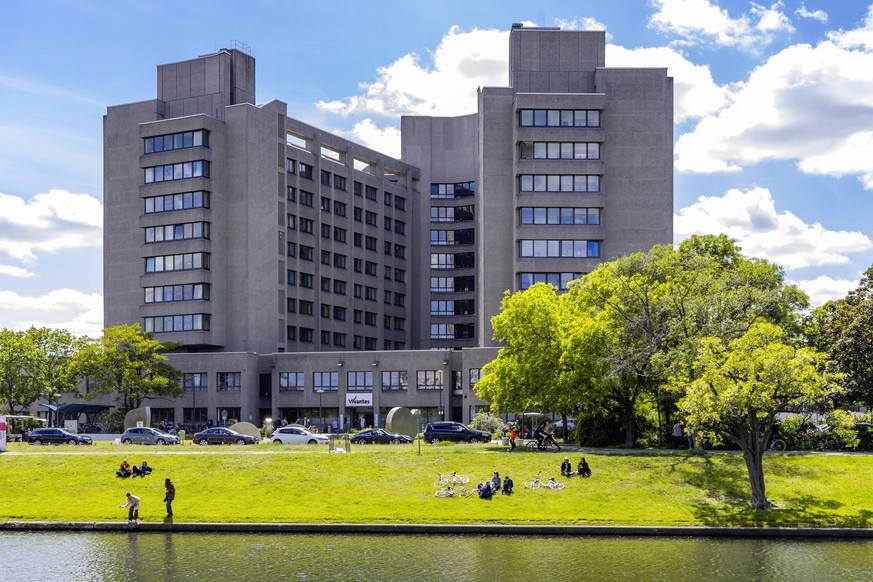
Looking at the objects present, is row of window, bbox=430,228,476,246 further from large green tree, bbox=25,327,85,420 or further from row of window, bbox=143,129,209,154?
large green tree, bbox=25,327,85,420

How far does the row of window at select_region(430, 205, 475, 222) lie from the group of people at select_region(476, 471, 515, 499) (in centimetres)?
10649

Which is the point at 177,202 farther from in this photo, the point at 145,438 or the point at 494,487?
the point at 494,487

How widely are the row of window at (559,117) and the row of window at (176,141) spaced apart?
40468mm

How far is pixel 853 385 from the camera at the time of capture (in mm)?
68188

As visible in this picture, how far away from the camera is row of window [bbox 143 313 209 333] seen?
12338cm

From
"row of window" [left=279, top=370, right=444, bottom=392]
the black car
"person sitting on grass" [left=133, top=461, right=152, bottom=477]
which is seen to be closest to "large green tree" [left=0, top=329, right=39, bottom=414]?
"row of window" [left=279, top=370, right=444, bottom=392]

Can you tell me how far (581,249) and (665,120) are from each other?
19.0 meters

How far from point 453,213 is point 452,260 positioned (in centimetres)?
766

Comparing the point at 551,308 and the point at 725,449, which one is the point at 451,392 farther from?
the point at 725,449

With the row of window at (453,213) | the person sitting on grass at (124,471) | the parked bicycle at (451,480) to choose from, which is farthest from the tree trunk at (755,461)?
the row of window at (453,213)

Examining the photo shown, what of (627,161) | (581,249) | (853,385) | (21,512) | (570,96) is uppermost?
(570,96)

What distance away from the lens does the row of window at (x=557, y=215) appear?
Answer: 115 meters

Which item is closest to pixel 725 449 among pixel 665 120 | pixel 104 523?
pixel 104 523

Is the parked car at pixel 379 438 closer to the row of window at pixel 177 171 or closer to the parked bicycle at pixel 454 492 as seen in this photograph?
the parked bicycle at pixel 454 492
